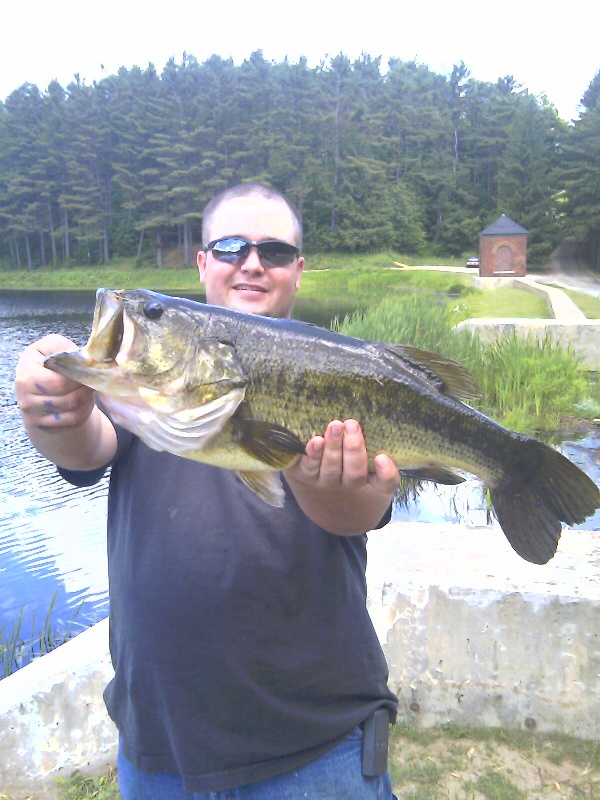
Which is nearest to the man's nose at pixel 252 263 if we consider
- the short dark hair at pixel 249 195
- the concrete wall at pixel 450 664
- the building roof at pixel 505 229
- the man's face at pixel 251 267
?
the man's face at pixel 251 267

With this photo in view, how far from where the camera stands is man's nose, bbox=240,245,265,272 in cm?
250

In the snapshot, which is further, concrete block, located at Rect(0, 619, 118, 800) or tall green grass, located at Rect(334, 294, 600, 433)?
tall green grass, located at Rect(334, 294, 600, 433)

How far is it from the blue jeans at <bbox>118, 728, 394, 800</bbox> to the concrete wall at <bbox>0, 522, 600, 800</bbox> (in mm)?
1396

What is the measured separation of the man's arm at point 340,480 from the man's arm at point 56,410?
56 cm

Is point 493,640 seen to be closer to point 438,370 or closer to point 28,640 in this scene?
point 438,370

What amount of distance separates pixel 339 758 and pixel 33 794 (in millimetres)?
1995

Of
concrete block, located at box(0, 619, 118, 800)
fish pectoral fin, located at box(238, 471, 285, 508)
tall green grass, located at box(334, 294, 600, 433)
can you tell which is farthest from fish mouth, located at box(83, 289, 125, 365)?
tall green grass, located at box(334, 294, 600, 433)

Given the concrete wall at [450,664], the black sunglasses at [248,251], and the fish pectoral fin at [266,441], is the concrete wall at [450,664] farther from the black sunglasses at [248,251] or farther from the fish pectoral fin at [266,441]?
the fish pectoral fin at [266,441]

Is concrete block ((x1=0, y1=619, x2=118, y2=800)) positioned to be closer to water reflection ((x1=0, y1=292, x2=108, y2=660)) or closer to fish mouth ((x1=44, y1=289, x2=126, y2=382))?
fish mouth ((x1=44, y1=289, x2=126, y2=382))

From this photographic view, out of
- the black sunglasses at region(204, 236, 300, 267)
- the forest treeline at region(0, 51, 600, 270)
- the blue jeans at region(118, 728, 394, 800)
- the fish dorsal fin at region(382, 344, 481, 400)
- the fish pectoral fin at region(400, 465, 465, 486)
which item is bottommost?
the blue jeans at region(118, 728, 394, 800)

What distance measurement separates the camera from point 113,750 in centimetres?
332

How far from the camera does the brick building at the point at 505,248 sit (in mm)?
39281

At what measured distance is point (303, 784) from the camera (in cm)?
182

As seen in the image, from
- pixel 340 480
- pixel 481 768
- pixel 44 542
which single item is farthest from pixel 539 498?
pixel 44 542
